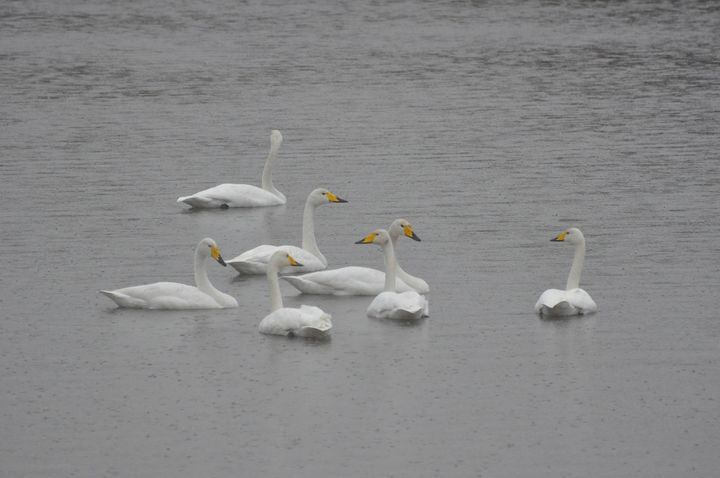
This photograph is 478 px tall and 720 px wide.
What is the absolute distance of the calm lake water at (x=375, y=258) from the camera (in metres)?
14.4

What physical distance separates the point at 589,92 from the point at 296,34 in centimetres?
1694

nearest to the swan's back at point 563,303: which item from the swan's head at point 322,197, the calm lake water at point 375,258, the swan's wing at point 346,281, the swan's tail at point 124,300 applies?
the calm lake water at point 375,258

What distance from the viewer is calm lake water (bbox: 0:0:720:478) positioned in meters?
14.4

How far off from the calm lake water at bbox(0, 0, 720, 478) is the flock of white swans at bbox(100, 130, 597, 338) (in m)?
0.19

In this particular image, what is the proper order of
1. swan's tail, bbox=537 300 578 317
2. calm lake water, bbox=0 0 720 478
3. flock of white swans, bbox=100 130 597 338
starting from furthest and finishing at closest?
swan's tail, bbox=537 300 578 317 < flock of white swans, bbox=100 130 597 338 < calm lake water, bbox=0 0 720 478

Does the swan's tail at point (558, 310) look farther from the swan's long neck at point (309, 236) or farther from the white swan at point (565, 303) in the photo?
the swan's long neck at point (309, 236)

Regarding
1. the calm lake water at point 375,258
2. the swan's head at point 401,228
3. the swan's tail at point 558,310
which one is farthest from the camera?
the swan's head at point 401,228

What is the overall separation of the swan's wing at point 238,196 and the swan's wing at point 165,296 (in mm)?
6802

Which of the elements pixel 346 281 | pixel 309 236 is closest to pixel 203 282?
pixel 346 281

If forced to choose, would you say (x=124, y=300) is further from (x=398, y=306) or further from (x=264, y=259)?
(x=398, y=306)

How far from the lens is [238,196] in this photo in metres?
25.8

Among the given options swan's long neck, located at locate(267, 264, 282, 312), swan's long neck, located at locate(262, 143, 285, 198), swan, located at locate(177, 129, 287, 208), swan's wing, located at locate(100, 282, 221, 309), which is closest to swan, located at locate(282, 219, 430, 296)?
swan's wing, located at locate(100, 282, 221, 309)

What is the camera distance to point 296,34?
5350 cm

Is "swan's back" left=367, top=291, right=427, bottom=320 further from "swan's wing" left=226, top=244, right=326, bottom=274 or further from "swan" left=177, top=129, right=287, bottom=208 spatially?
"swan" left=177, top=129, right=287, bottom=208
